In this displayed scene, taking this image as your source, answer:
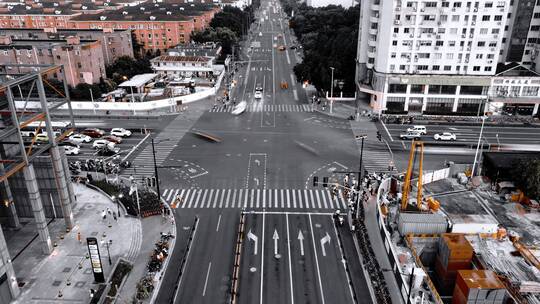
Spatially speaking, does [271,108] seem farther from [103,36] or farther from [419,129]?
[103,36]

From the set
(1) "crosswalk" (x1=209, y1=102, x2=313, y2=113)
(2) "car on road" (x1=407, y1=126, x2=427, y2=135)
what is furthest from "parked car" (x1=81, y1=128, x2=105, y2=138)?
(2) "car on road" (x1=407, y1=126, x2=427, y2=135)

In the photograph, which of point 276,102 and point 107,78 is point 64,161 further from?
point 107,78

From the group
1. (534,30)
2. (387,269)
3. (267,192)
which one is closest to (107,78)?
(267,192)

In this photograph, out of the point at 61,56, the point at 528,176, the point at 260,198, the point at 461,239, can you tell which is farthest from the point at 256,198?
the point at 61,56

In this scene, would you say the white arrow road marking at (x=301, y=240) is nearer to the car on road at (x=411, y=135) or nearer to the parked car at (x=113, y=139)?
the car on road at (x=411, y=135)

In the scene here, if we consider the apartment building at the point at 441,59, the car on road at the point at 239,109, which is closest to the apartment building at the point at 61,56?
the car on road at the point at 239,109

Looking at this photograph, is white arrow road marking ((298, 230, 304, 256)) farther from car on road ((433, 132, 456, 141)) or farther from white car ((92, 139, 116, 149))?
car on road ((433, 132, 456, 141))
